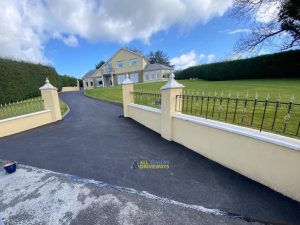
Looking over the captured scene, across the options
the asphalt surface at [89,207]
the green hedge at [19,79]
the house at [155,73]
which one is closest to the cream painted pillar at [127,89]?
the asphalt surface at [89,207]

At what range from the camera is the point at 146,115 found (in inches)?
244

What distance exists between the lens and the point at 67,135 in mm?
5836

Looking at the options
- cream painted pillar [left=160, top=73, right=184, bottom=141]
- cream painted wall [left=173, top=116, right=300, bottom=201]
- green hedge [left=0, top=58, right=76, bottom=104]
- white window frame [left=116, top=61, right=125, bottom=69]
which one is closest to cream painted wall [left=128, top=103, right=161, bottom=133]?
cream painted pillar [left=160, top=73, right=184, bottom=141]

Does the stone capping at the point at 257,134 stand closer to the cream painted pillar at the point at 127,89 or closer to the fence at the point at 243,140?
the fence at the point at 243,140

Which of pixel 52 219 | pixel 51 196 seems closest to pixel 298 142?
pixel 52 219

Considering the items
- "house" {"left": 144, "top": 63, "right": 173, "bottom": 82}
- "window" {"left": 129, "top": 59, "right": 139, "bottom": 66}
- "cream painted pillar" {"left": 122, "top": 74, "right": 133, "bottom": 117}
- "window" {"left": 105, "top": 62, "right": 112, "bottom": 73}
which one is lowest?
"cream painted pillar" {"left": 122, "top": 74, "right": 133, "bottom": 117}

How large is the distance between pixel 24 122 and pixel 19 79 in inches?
371

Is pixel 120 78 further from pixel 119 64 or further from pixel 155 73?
pixel 155 73

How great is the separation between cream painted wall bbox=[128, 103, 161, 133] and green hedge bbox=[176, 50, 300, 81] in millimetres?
17614

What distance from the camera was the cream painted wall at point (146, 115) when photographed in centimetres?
557

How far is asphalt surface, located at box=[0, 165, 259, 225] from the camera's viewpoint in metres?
2.24

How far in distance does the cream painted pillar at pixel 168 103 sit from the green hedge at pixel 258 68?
1800cm

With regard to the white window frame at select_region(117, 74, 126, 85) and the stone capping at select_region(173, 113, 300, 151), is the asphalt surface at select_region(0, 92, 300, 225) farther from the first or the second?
the white window frame at select_region(117, 74, 126, 85)

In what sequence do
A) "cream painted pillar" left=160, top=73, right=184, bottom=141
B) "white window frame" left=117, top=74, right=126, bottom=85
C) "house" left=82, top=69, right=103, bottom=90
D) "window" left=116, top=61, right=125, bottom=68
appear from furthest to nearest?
"house" left=82, top=69, right=103, bottom=90, "white window frame" left=117, top=74, right=126, bottom=85, "window" left=116, top=61, right=125, bottom=68, "cream painted pillar" left=160, top=73, right=184, bottom=141
